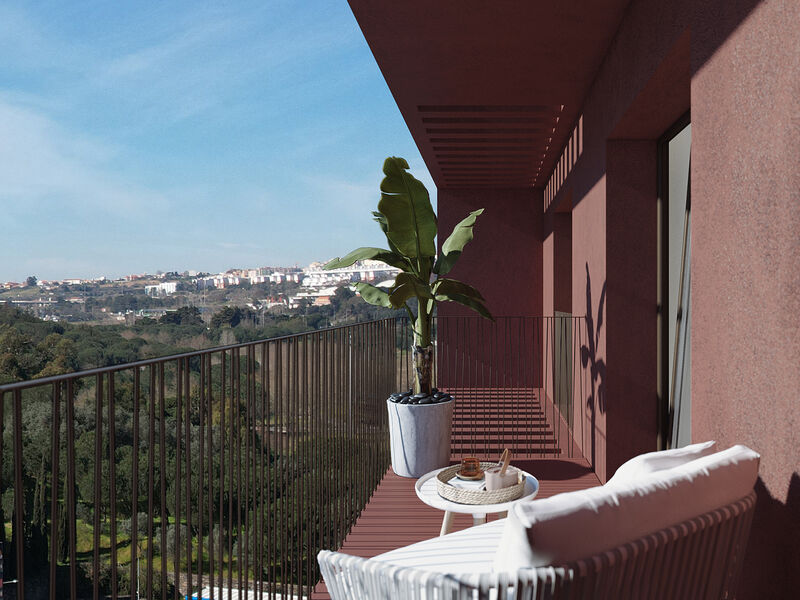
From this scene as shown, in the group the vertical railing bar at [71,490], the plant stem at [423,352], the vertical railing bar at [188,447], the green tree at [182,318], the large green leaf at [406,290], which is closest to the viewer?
the vertical railing bar at [71,490]

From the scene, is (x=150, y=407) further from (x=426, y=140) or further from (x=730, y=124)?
(x=426, y=140)

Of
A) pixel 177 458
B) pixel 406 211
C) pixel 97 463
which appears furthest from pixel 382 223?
pixel 97 463

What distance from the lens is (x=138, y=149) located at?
69812mm

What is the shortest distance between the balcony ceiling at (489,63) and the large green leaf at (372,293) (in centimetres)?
159

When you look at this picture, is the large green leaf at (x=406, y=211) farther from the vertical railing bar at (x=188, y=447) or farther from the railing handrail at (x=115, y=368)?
the vertical railing bar at (x=188, y=447)

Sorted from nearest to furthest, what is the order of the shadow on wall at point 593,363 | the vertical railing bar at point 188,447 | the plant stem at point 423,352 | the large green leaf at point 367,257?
the vertical railing bar at point 188,447
the shadow on wall at point 593,363
the large green leaf at point 367,257
the plant stem at point 423,352

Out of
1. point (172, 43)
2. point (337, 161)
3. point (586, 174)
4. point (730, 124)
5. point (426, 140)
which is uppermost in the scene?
point (172, 43)

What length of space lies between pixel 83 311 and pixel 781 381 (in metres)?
23.5

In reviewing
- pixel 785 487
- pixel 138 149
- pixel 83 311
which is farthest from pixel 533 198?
pixel 138 149

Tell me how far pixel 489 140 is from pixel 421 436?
11.2ft

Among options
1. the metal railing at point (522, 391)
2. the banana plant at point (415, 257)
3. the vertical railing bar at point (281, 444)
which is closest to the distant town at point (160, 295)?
the metal railing at point (522, 391)

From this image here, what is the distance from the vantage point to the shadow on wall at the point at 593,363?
13.5ft

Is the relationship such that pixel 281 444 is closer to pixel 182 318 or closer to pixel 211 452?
pixel 211 452

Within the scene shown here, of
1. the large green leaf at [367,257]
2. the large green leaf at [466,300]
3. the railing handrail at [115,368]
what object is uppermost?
the large green leaf at [367,257]
